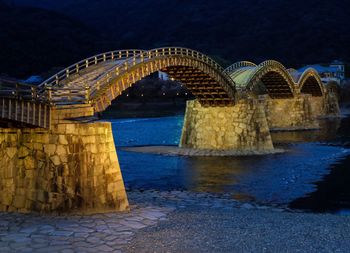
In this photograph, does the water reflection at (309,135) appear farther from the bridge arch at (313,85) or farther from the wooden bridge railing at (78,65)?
the wooden bridge railing at (78,65)

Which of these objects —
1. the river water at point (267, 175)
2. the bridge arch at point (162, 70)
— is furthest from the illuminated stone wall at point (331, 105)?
the bridge arch at point (162, 70)

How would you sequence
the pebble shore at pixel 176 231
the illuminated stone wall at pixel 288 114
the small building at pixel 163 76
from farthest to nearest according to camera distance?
the small building at pixel 163 76 < the illuminated stone wall at pixel 288 114 < the pebble shore at pixel 176 231

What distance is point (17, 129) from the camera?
1920 cm

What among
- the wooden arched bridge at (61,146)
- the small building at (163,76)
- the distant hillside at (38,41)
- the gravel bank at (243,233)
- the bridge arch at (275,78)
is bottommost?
the gravel bank at (243,233)

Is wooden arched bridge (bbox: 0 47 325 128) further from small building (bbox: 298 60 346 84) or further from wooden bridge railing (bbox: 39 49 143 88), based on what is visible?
small building (bbox: 298 60 346 84)

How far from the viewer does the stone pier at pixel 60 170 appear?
1841cm

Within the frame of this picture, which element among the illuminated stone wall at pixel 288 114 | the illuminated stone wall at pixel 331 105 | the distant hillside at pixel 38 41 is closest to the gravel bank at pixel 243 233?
the illuminated stone wall at pixel 288 114

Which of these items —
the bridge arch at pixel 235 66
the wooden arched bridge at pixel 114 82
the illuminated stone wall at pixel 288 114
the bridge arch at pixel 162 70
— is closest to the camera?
the wooden arched bridge at pixel 114 82

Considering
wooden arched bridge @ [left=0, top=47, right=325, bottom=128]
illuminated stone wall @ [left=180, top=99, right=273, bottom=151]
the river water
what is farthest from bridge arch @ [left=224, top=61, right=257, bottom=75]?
the river water

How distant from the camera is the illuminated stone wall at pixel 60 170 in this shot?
60.4 feet

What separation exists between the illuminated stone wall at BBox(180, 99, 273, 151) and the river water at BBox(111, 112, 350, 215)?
9.19 ft

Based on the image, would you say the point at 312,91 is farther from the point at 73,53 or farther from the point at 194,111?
the point at 73,53

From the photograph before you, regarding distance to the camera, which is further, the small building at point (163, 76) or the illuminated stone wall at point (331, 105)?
the small building at point (163, 76)

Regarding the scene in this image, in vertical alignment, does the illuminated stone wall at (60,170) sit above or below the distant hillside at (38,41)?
below
